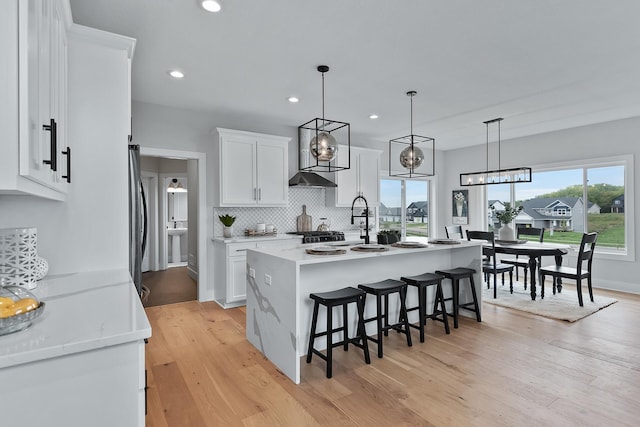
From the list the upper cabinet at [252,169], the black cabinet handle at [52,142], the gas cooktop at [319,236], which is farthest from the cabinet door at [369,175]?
the black cabinet handle at [52,142]

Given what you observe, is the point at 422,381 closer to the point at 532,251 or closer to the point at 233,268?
the point at 233,268

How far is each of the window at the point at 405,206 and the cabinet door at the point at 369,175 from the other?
26.7 inches

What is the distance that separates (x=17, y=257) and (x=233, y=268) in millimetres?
2948

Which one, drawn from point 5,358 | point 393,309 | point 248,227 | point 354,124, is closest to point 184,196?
point 248,227

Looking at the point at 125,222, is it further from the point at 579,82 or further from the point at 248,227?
the point at 579,82

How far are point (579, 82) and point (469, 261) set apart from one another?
232cm

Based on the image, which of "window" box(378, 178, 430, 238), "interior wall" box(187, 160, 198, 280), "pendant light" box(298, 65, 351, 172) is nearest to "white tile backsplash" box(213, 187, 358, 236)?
"pendant light" box(298, 65, 351, 172)

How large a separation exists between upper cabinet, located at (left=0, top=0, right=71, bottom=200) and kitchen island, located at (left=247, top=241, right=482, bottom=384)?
5.42 feet

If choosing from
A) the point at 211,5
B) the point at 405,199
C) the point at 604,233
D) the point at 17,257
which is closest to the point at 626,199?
the point at 604,233

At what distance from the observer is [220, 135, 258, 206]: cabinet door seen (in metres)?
4.69

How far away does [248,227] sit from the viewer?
5.23m

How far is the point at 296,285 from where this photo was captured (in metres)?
2.59

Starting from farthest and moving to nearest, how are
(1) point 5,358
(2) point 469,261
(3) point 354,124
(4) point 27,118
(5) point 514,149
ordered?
1. (5) point 514,149
2. (3) point 354,124
3. (2) point 469,261
4. (4) point 27,118
5. (1) point 5,358

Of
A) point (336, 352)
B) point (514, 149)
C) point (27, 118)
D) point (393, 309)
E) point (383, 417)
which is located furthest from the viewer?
point (514, 149)
